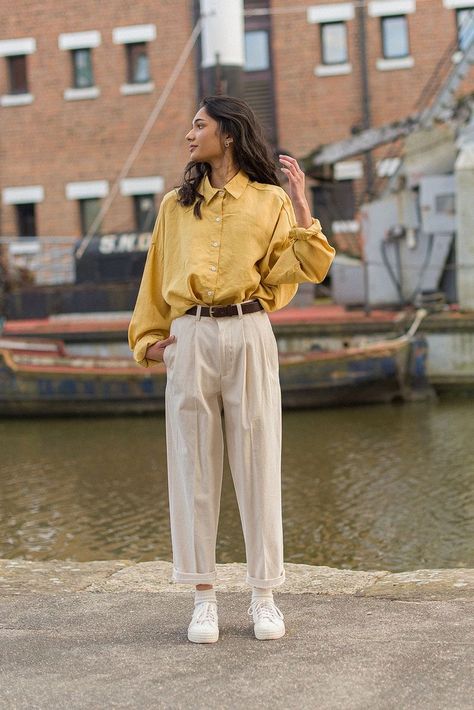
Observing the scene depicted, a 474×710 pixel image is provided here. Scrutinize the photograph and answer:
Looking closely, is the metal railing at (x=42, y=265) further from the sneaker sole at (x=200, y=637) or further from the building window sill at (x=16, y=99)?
the sneaker sole at (x=200, y=637)

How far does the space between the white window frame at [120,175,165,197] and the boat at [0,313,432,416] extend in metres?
11.1

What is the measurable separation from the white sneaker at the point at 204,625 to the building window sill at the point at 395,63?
2496 centimetres

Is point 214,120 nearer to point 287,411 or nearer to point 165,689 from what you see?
point 165,689

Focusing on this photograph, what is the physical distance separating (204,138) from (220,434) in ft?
3.48

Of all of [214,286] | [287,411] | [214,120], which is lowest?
[287,411]

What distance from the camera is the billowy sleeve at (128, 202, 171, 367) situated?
478 centimetres

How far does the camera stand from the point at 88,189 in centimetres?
2945

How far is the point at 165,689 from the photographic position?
3865 mm

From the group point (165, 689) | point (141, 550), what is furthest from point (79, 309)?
point (165, 689)

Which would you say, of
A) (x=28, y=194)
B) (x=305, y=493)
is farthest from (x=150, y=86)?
(x=305, y=493)

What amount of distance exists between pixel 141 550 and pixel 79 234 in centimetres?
2175

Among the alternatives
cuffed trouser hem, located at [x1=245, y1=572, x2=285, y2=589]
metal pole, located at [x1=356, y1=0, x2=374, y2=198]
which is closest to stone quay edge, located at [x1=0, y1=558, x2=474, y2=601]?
cuffed trouser hem, located at [x1=245, y1=572, x2=285, y2=589]

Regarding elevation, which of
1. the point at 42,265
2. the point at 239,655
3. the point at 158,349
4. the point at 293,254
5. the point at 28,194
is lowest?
the point at 239,655

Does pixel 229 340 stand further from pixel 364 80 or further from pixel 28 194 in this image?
pixel 28 194
